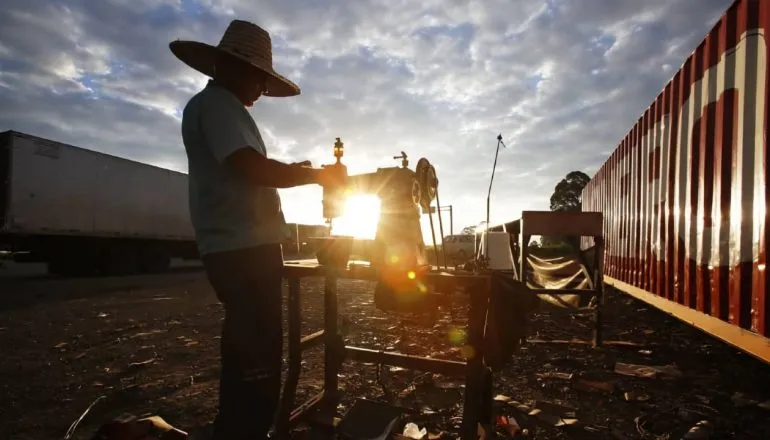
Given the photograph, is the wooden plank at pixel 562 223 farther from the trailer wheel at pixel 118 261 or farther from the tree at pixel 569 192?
the tree at pixel 569 192

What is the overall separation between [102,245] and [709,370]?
17.6 metres

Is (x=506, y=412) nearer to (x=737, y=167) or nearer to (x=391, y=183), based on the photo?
(x=391, y=183)

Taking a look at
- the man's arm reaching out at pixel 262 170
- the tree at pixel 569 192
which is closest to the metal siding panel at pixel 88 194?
the man's arm reaching out at pixel 262 170

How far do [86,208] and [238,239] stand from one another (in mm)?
15529

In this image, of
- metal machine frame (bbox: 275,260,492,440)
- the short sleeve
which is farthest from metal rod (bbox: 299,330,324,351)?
the short sleeve

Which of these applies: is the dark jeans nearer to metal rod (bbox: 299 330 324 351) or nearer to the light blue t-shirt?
the light blue t-shirt

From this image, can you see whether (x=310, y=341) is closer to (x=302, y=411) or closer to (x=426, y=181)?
(x=302, y=411)

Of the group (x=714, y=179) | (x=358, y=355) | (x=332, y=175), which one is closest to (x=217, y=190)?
(x=332, y=175)

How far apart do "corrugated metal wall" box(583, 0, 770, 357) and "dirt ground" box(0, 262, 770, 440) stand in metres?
0.82

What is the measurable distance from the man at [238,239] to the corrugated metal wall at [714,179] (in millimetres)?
3568

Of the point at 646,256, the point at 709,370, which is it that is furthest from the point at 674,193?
the point at 709,370

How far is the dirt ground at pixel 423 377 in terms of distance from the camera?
3.45m

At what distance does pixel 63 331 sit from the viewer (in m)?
6.33

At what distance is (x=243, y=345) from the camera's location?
6.89 ft
